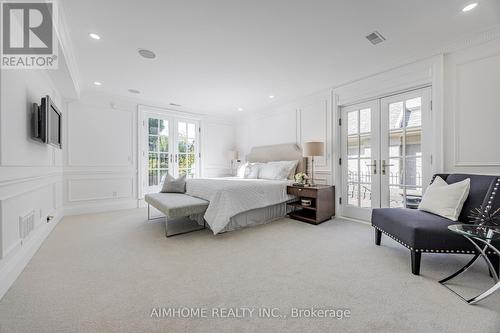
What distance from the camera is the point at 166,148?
5.34 meters

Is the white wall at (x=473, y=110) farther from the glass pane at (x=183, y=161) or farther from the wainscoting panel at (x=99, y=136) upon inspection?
the wainscoting panel at (x=99, y=136)

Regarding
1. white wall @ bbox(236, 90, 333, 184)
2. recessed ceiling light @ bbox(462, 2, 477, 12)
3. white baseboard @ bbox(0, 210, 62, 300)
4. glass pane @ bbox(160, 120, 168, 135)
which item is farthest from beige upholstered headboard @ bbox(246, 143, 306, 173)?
white baseboard @ bbox(0, 210, 62, 300)

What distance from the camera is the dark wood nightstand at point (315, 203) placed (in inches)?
139

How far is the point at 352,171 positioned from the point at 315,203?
936 mm

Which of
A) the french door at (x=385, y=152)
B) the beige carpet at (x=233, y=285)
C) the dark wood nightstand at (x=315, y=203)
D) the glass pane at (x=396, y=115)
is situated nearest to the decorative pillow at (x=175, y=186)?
the beige carpet at (x=233, y=285)

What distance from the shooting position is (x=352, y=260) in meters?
2.21

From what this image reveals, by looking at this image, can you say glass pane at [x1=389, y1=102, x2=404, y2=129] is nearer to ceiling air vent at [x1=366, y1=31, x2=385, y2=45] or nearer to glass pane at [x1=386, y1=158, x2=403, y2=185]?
glass pane at [x1=386, y1=158, x2=403, y2=185]

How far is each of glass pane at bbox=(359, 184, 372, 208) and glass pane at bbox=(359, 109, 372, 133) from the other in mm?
940

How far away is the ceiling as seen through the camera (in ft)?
6.61

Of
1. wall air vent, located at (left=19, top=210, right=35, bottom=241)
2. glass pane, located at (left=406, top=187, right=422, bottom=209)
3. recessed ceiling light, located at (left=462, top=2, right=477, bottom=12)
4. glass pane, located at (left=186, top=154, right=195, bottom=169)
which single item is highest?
recessed ceiling light, located at (left=462, top=2, right=477, bottom=12)

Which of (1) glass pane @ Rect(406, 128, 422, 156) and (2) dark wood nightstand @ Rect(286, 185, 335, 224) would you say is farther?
(2) dark wood nightstand @ Rect(286, 185, 335, 224)

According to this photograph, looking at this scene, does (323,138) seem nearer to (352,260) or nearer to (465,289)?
(352,260)

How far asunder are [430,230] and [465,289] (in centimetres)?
47

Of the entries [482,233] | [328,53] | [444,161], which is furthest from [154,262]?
[444,161]
